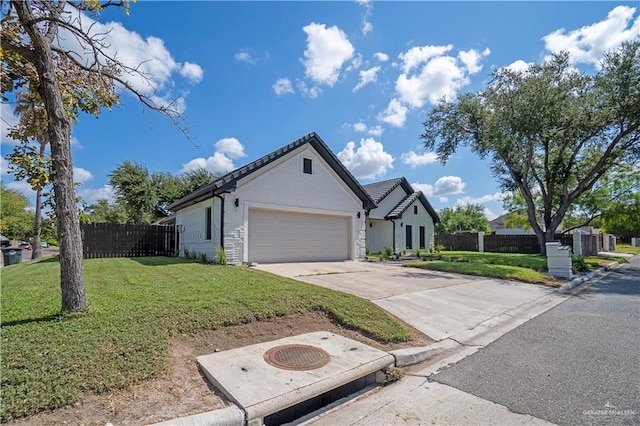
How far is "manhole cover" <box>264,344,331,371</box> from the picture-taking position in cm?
370

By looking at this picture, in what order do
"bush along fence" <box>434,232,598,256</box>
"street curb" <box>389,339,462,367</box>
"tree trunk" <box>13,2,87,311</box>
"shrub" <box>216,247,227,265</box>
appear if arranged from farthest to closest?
"bush along fence" <box>434,232,598,256</box> → "shrub" <box>216,247,227,265</box> → "tree trunk" <box>13,2,87,311</box> → "street curb" <box>389,339,462,367</box>

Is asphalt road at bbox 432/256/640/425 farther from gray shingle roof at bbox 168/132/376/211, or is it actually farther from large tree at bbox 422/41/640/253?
large tree at bbox 422/41/640/253

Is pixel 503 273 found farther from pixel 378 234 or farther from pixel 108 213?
pixel 108 213

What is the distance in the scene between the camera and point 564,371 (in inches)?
A: 151

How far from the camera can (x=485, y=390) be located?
3.44 m

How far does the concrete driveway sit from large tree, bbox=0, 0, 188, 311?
5.21 meters

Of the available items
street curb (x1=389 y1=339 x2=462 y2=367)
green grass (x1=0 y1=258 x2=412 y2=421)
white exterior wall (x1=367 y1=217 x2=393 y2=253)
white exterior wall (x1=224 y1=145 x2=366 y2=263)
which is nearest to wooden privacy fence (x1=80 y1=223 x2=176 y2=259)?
white exterior wall (x1=224 y1=145 x2=366 y2=263)

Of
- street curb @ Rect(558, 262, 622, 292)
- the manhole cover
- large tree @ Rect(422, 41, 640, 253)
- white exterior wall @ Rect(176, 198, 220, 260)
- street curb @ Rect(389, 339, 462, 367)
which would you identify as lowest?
street curb @ Rect(558, 262, 622, 292)

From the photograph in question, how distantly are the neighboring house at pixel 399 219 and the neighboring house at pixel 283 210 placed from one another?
5415 millimetres

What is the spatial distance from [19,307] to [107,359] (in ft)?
9.72

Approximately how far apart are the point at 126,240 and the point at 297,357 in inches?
612

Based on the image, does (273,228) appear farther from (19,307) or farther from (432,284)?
(19,307)

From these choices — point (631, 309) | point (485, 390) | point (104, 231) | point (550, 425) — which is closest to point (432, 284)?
point (631, 309)

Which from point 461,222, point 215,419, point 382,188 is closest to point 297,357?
point 215,419
